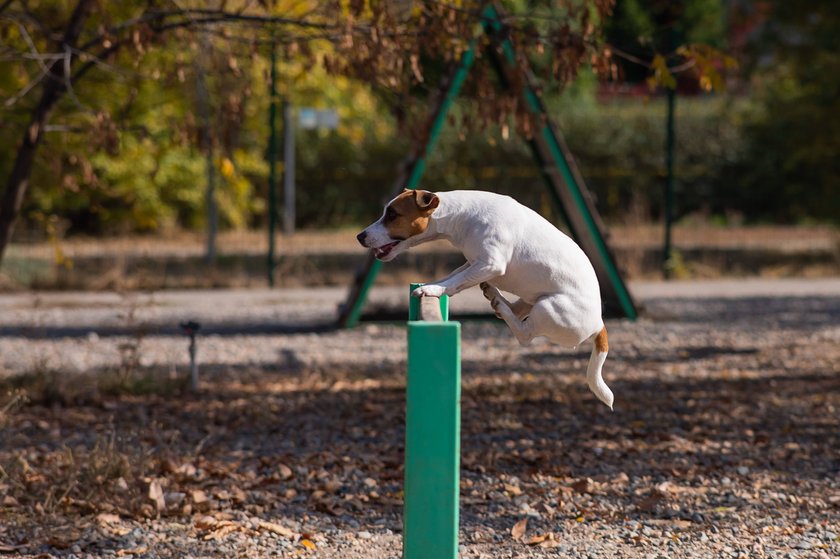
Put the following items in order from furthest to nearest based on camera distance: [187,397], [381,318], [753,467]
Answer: [381,318] < [187,397] < [753,467]

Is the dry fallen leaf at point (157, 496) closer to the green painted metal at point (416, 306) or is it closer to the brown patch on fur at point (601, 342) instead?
the green painted metal at point (416, 306)

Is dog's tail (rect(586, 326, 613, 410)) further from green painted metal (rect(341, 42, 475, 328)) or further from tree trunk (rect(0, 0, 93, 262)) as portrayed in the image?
green painted metal (rect(341, 42, 475, 328))

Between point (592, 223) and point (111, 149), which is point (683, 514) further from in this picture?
point (592, 223)

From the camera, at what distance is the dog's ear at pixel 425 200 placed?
296 cm

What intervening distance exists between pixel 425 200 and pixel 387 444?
321 centimetres

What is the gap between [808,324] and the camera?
34.2 feet

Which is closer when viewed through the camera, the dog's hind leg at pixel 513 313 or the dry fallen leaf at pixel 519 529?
the dog's hind leg at pixel 513 313

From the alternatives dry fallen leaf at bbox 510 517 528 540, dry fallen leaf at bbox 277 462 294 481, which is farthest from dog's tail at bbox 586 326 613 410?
dry fallen leaf at bbox 277 462 294 481

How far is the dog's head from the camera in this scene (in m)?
2.97

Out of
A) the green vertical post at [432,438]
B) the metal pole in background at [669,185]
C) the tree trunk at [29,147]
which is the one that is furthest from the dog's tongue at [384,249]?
the metal pole in background at [669,185]

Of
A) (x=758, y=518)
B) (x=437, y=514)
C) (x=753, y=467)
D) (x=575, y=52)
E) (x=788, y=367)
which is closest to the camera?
(x=437, y=514)

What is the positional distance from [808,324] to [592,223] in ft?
8.78

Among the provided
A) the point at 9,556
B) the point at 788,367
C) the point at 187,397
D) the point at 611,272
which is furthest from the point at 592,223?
the point at 9,556

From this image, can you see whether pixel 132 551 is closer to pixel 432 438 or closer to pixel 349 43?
pixel 432 438
